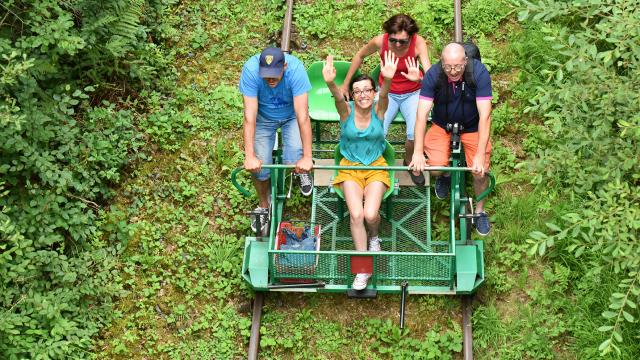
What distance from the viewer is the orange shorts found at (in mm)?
8750

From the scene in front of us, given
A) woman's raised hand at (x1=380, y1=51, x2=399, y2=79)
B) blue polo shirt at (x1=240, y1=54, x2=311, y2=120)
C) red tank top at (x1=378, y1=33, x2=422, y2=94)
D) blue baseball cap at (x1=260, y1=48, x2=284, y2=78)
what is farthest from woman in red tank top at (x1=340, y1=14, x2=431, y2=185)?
blue baseball cap at (x1=260, y1=48, x2=284, y2=78)

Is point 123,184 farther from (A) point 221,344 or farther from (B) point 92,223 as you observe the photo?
(A) point 221,344

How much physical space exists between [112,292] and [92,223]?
87cm

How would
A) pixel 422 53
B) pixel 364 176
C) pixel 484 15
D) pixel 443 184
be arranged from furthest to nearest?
pixel 484 15
pixel 443 184
pixel 422 53
pixel 364 176

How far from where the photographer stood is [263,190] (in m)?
9.10

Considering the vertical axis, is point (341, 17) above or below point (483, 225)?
above

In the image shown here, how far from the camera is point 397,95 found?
30.2 feet

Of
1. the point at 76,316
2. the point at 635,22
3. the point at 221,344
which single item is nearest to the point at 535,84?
the point at 635,22

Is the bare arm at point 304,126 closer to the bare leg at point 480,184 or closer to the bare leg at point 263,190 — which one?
the bare leg at point 263,190

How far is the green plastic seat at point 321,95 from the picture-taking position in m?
9.50

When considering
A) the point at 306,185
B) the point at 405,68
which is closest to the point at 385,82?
the point at 405,68

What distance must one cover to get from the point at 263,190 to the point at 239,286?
960 mm

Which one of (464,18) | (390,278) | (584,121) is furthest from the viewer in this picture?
(464,18)

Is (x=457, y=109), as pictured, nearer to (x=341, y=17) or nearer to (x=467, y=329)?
(x=467, y=329)
